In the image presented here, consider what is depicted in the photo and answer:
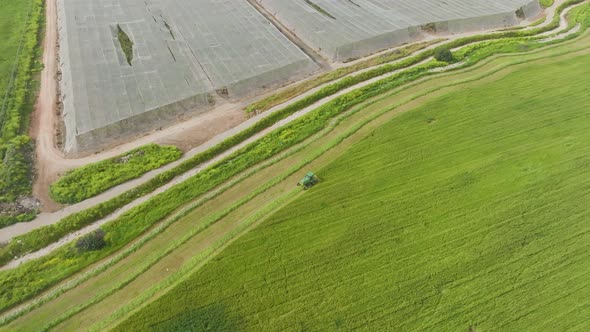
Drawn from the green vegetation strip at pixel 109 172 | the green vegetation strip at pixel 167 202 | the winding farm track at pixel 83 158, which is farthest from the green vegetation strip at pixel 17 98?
the green vegetation strip at pixel 167 202

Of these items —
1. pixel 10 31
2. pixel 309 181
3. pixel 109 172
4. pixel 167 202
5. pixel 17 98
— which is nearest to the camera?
pixel 167 202

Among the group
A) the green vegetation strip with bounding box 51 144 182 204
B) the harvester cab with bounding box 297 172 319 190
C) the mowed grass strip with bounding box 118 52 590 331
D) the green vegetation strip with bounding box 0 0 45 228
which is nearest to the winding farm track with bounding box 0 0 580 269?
the green vegetation strip with bounding box 51 144 182 204

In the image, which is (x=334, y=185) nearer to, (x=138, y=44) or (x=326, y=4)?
(x=138, y=44)

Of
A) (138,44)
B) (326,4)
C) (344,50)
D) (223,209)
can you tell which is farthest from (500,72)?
(138,44)

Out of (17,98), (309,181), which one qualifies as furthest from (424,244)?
(17,98)

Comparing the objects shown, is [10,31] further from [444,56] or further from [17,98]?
[444,56]

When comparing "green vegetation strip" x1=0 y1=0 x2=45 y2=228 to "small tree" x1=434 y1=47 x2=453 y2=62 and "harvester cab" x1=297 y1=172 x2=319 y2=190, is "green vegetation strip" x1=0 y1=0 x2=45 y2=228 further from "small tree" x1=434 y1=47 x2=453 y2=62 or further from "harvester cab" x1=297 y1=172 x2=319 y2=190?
"small tree" x1=434 y1=47 x2=453 y2=62

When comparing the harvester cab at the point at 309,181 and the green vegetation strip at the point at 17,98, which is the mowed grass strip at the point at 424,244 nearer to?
the harvester cab at the point at 309,181
